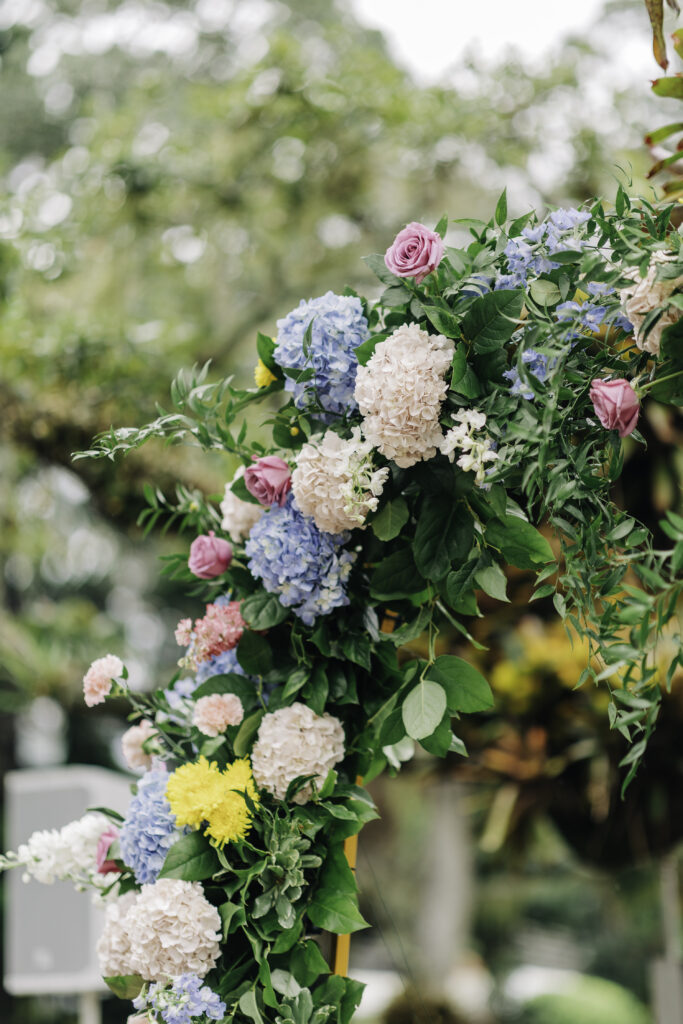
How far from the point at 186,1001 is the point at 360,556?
579mm

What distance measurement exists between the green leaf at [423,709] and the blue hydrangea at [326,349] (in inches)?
14.7

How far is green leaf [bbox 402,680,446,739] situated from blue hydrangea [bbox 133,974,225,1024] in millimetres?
385

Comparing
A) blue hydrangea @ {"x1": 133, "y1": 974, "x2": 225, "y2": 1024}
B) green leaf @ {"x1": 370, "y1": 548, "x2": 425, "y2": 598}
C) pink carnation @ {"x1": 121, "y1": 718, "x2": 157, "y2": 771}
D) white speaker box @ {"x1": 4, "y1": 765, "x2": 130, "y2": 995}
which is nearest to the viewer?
blue hydrangea @ {"x1": 133, "y1": 974, "x2": 225, "y2": 1024}

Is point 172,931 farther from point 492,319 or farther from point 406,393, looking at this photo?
point 492,319

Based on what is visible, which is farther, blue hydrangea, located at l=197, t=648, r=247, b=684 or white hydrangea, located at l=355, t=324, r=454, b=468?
blue hydrangea, located at l=197, t=648, r=247, b=684

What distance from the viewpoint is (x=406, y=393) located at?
3.41 feet

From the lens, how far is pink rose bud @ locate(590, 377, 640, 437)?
958 mm

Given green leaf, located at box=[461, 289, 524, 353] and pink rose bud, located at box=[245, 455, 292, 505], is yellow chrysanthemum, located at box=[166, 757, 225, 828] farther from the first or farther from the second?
green leaf, located at box=[461, 289, 524, 353]

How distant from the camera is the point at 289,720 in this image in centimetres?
119

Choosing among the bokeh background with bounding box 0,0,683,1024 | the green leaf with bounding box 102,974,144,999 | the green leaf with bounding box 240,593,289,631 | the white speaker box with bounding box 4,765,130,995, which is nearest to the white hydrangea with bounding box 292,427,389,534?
the green leaf with bounding box 240,593,289,631

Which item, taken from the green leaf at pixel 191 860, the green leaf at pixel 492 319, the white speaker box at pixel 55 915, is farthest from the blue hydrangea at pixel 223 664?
the white speaker box at pixel 55 915

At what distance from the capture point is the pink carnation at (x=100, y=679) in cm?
129

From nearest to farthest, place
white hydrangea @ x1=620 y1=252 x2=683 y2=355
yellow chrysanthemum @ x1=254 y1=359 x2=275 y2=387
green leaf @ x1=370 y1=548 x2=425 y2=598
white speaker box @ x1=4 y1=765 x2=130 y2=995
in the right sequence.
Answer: white hydrangea @ x1=620 y1=252 x2=683 y2=355, green leaf @ x1=370 y1=548 x2=425 y2=598, yellow chrysanthemum @ x1=254 y1=359 x2=275 y2=387, white speaker box @ x1=4 y1=765 x2=130 y2=995

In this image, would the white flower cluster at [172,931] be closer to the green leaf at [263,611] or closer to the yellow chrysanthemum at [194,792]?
the yellow chrysanthemum at [194,792]
